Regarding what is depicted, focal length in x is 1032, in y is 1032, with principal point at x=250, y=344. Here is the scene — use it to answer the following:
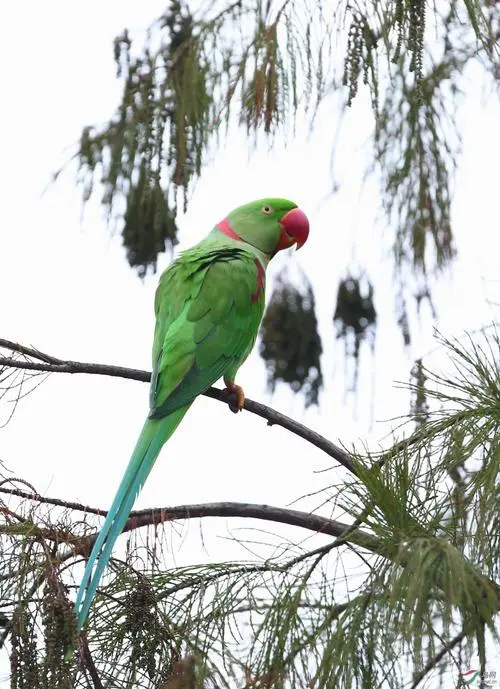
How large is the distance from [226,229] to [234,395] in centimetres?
70

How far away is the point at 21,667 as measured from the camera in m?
1.41

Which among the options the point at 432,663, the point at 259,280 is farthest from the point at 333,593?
the point at 259,280

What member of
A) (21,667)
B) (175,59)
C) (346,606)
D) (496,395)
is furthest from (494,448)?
(175,59)

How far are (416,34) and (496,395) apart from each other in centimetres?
73

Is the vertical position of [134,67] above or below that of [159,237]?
above

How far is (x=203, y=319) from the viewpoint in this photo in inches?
93.1

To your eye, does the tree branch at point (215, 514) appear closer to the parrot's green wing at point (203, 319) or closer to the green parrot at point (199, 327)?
the green parrot at point (199, 327)

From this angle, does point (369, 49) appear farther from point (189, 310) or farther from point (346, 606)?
point (346, 606)

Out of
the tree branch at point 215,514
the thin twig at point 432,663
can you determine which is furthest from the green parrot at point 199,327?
the thin twig at point 432,663

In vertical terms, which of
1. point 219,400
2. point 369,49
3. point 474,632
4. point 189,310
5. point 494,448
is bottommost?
point 474,632

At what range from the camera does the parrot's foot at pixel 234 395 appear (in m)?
2.31

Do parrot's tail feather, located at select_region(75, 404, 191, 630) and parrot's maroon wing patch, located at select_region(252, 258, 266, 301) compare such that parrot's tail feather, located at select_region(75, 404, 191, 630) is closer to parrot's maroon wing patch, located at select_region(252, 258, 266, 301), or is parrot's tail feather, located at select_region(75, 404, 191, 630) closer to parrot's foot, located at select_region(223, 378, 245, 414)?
parrot's foot, located at select_region(223, 378, 245, 414)

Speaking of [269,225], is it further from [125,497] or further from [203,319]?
[125,497]

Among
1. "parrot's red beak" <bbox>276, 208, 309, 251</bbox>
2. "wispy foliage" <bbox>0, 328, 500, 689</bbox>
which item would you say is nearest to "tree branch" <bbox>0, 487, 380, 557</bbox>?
"wispy foliage" <bbox>0, 328, 500, 689</bbox>
